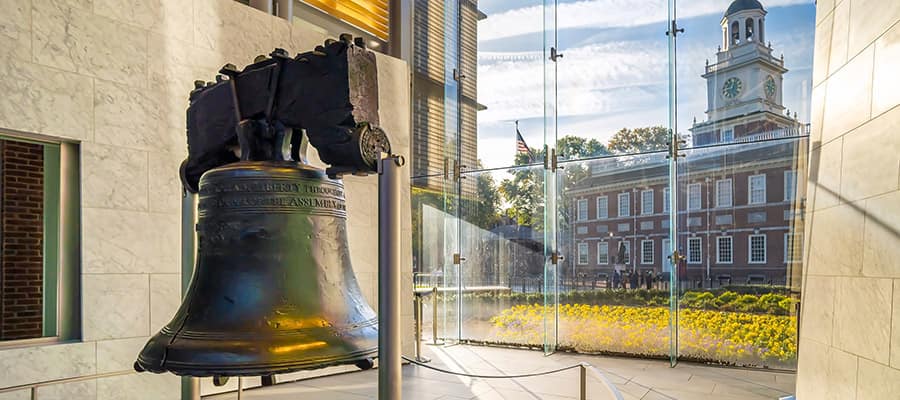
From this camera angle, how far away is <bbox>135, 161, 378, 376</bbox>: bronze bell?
1644 mm

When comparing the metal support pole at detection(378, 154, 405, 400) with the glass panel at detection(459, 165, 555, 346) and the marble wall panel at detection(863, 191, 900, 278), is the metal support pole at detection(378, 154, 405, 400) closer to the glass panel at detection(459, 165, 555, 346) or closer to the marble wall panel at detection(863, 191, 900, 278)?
the marble wall panel at detection(863, 191, 900, 278)

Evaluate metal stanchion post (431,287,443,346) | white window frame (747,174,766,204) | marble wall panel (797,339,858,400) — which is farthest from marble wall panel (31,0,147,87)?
white window frame (747,174,766,204)

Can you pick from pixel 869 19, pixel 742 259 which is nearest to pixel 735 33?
pixel 742 259

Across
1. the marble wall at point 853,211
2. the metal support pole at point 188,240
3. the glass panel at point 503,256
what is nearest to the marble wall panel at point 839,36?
the marble wall at point 853,211

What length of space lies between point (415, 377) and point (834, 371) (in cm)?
407

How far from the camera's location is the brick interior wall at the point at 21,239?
3.99m

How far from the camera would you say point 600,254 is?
7906 millimetres

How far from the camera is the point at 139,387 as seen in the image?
442cm

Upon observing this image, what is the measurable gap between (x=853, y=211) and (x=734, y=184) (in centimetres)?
492

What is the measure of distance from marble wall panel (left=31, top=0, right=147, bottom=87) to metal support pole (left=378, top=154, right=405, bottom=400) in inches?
139

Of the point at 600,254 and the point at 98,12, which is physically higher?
the point at 98,12

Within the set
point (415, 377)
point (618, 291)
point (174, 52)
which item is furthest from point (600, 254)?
point (174, 52)

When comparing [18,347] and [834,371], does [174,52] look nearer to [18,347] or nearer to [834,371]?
[18,347]

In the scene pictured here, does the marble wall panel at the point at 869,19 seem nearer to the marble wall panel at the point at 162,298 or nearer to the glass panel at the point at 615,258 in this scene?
the marble wall panel at the point at 162,298
